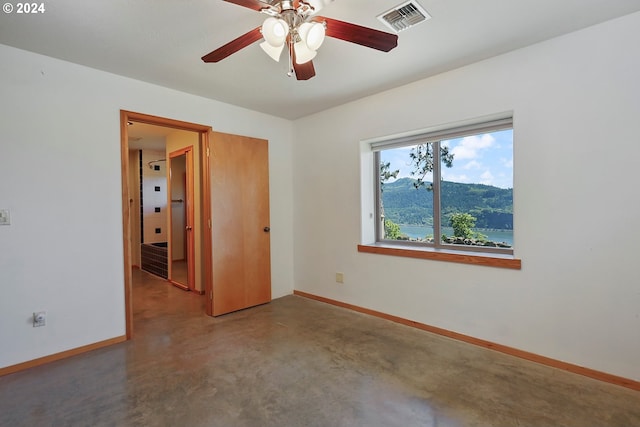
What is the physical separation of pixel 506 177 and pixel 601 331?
1.33 meters

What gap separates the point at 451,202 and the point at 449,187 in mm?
156

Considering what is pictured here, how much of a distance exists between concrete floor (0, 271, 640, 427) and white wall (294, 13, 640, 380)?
27 centimetres

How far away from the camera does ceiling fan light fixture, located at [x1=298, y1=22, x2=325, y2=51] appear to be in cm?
160

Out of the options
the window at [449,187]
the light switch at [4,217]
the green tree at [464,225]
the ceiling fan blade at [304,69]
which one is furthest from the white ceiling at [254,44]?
the green tree at [464,225]

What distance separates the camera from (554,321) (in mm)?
2283

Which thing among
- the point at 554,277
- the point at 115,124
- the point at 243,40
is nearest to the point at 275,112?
the point at 115,124

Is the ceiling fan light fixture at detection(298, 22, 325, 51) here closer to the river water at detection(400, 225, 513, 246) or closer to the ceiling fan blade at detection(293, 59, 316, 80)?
the ceiling fan blade at detection(293, 59, 316, 80)

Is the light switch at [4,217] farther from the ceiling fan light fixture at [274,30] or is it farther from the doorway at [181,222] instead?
the ceiling fan light fixture at [274,30]

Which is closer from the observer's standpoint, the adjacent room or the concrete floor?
the concrete floor

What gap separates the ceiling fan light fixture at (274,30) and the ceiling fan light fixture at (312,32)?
0.09 m

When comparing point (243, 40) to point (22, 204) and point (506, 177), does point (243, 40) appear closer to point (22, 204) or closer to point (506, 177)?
point (22, 204)

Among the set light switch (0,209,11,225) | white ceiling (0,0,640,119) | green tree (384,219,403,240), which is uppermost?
white ceiling (0,0,640,119)

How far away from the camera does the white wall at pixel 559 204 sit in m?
2.03

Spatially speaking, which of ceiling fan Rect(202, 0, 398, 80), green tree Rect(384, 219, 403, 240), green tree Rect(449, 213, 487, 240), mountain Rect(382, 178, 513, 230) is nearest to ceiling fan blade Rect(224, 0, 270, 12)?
ceiling fan Rect(202, 0, 398, 80)
